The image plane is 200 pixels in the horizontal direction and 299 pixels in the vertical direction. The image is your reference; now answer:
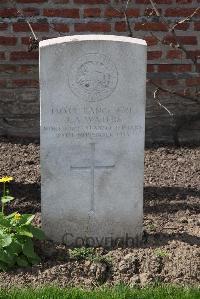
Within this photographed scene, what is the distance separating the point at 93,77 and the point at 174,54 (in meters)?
2.17

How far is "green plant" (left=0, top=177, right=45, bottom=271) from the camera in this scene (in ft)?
13.6

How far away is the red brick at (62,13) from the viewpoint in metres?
6.15

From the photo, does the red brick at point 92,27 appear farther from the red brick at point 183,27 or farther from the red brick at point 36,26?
the red brick at point 183,27

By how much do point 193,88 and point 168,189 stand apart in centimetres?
132

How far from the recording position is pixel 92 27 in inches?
243

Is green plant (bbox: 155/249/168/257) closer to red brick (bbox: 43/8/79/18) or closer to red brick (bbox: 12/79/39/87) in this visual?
red brick (bbox: 12/79/39/87)

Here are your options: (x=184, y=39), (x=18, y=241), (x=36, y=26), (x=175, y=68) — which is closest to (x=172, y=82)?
(x=175, y=68)

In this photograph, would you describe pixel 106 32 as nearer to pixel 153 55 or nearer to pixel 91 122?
pixel 153 55

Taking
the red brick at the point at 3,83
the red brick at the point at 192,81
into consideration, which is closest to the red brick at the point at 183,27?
the red brick at the point at 192,81

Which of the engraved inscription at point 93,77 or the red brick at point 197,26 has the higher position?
the red brick at point 197,26

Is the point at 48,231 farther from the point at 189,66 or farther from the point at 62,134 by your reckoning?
the point at 189,66

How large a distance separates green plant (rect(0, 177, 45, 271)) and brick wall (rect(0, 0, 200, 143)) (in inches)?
86.6

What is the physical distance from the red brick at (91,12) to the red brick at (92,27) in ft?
0.26

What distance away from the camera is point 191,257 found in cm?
432
